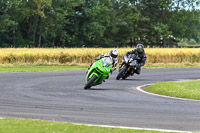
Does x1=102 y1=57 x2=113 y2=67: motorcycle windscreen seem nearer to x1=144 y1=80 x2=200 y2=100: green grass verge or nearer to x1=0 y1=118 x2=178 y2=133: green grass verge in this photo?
x1=144 y1=80 x2=200 y2=100: green grass verge

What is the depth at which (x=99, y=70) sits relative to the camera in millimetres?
16938

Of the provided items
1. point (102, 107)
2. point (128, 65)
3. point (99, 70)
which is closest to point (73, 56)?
point (128, 65)

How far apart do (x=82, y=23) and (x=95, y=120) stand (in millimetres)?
71413

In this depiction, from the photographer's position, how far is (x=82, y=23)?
80.9 meters

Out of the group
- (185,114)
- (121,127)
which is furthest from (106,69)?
(121,127)

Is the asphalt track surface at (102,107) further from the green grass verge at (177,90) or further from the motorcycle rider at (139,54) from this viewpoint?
the motorcycle rider at (139,54)

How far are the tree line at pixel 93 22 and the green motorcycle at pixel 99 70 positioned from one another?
52354mm

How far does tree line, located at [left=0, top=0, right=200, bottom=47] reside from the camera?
73062 millimetres

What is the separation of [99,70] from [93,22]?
61.1 metres

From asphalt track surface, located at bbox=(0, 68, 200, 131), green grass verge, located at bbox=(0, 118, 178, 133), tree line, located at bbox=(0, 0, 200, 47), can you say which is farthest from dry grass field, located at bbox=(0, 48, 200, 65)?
tree line, located at bbox=(0, 0, 200, 47)

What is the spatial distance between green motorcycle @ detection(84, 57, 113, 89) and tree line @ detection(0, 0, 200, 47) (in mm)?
52354

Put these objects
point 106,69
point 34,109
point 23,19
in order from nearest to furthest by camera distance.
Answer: point 34,109 → point 106,69 → point 23,19

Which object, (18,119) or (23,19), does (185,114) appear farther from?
(23,19)

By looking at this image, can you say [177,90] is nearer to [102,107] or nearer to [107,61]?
[107,61]
